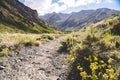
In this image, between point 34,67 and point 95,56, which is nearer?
point 95,56

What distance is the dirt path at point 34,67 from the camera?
11373 mm

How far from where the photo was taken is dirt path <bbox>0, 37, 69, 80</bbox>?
11.4 metres

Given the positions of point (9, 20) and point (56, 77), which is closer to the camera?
point (56, 77)

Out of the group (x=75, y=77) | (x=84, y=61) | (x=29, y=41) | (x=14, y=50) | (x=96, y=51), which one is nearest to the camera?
(x=75, y=77)

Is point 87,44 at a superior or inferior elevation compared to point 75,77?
superior

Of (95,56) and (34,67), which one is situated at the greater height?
(95,56)

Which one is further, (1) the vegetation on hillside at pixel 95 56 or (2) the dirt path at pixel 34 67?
(2) the dirt path at pixel 34 67

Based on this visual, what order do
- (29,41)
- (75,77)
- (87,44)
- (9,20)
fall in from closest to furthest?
(75,77) → (87,44) → (29,41) → (9,20)

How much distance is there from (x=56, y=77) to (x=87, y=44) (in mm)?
4188

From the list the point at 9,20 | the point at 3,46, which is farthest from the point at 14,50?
the point at 9,20

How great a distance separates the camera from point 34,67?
12.9m

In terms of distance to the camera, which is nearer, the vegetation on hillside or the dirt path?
the vegetation on hillside

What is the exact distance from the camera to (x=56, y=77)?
11383 millimetres

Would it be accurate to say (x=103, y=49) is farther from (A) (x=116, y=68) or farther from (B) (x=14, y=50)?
(B) (x=14, y=50)
